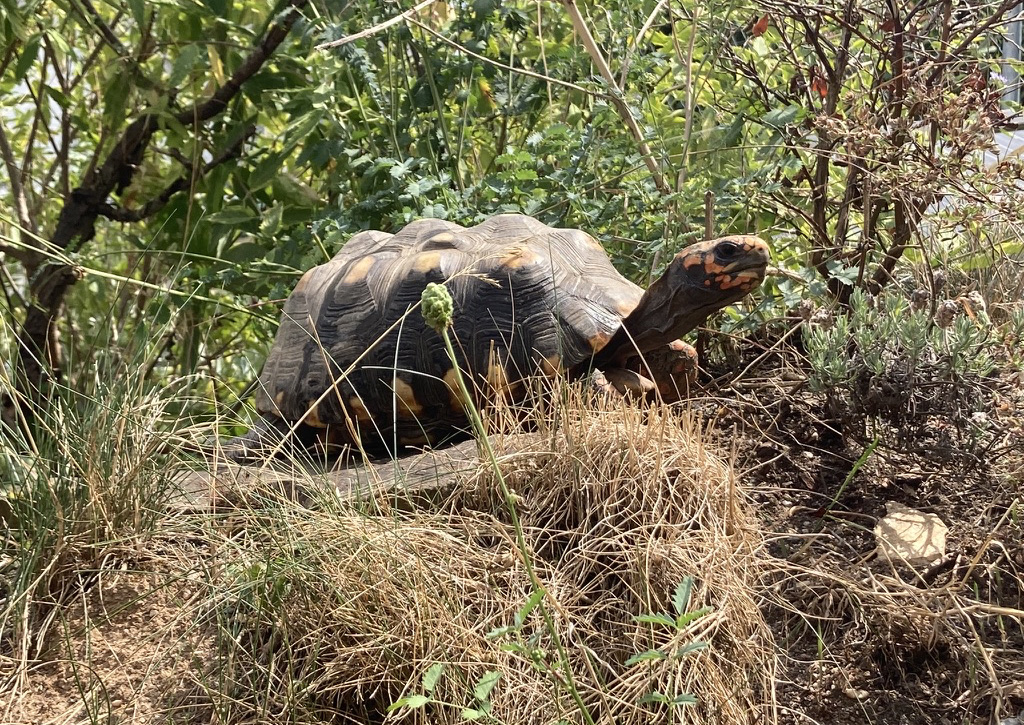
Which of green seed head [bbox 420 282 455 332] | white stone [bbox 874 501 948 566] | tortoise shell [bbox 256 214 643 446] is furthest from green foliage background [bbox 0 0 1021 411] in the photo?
green seed head [bbox 420 282 455 332]

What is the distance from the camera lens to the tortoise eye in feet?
8.27

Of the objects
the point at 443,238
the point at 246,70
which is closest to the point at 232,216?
the point at 246,70

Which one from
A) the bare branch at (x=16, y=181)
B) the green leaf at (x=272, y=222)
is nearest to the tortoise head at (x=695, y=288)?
the green leaf at (x=272, y=222)

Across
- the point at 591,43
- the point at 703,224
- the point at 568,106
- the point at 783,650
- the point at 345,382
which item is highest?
the point at 591,43

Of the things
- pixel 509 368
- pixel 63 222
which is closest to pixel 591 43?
pixel 509 368

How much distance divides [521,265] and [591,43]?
896mm

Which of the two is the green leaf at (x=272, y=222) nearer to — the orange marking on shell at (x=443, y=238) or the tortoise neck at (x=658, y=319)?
the orange marking on shell at (x=443, y=238)

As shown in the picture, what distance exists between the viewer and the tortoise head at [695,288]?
2525 mm

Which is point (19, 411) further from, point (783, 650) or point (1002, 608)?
point (1002, 608)

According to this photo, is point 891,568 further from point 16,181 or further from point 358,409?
point 16,181

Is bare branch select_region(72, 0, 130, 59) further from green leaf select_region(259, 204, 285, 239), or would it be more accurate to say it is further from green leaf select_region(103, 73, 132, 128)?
green leaf select_region(259, 204, 285, 239)

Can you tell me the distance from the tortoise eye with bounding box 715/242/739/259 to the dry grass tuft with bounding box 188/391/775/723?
23.0 inches

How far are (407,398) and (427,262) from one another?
14.2 inches

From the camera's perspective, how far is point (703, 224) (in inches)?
122
